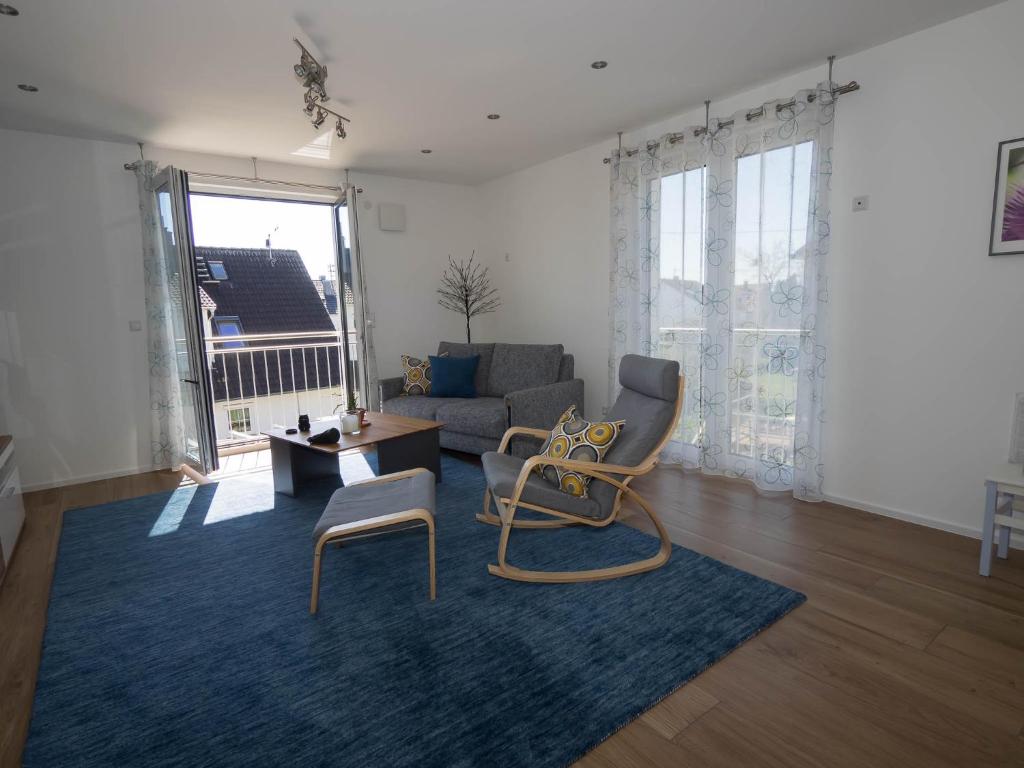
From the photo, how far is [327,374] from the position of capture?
20.5 feet

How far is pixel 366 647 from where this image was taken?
210 centimetres

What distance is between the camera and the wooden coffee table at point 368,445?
3693 millimetres

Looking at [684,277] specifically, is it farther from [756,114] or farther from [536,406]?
[536,406]

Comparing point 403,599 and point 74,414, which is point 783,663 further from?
point 74,414

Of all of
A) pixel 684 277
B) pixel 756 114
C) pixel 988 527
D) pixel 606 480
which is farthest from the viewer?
pixel 684 277

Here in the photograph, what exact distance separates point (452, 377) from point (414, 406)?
0.47 metres

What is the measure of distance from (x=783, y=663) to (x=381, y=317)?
189 inches

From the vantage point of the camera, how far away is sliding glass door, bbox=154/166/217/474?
161 inches

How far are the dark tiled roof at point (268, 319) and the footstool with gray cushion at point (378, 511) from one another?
3.34m

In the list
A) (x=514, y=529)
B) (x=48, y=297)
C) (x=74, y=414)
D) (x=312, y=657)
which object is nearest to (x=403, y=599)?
(x=312, y=657)

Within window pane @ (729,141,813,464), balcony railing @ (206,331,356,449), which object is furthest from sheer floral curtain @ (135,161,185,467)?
window pane @ (729,141,813,464)

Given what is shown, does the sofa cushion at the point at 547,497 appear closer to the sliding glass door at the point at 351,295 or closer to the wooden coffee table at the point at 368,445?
the wooden coffee table at the point at 368,445

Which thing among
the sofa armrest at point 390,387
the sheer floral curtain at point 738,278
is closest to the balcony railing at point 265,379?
the sofa armrest at point 390,387

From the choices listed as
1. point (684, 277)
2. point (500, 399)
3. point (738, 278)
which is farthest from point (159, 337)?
point (738, 278)
